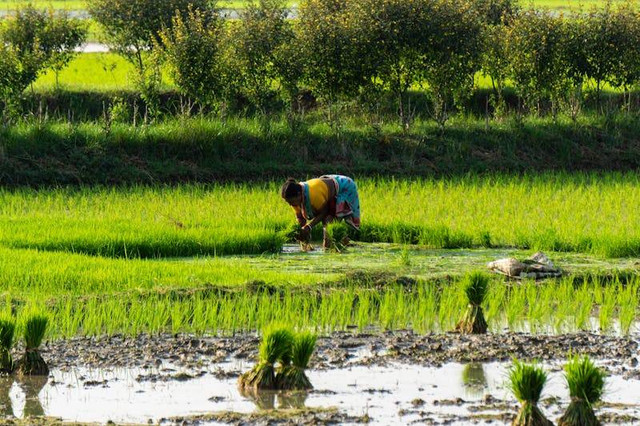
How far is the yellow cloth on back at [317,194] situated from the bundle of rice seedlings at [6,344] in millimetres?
4318

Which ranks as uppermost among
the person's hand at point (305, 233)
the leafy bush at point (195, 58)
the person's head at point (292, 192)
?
the leafy bush at point (195, 58)

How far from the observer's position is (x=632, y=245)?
1100 centimetres

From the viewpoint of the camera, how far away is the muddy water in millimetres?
6152

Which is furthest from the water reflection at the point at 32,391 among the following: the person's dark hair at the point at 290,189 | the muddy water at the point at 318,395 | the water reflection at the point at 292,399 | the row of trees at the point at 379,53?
the row of trees at the point at 379,53

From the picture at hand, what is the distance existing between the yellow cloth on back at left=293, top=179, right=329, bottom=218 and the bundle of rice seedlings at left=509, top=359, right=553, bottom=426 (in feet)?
17.5

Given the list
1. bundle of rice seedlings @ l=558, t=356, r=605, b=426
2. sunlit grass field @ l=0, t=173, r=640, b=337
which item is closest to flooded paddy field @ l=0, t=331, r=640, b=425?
bundle of rice seedlings @ l=558, t=356, r=605, b=426

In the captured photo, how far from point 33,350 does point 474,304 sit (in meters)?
2.93

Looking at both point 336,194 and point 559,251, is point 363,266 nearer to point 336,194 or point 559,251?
point 336,194

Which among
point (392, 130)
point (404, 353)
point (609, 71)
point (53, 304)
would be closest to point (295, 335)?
point (404, 353)

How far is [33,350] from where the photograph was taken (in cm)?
684

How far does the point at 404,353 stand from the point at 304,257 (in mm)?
3504

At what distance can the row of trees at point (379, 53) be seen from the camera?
58.7ft

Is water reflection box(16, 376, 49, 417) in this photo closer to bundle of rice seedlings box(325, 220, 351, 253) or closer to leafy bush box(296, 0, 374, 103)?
bundle of rice seedlings box(325, 220, 351, 253)

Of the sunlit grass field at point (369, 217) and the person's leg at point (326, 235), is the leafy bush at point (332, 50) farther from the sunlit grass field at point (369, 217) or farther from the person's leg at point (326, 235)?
the person's leg at point (326, 235)
